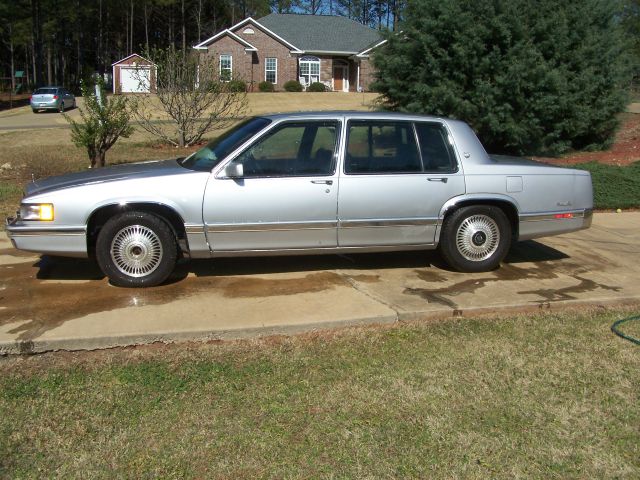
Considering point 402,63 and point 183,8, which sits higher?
point 183,8

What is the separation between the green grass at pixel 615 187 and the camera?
9.88m

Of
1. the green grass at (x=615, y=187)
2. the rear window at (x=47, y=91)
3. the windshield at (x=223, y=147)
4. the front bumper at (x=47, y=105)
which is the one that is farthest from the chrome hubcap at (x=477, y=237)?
the rear window at (x=47, y=91)

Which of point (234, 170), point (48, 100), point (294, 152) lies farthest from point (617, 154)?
point (48, 100)

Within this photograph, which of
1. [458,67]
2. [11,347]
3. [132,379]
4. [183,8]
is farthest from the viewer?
[183,8]

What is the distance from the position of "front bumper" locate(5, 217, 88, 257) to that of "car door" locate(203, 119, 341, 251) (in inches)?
43.2

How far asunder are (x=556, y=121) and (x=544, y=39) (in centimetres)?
210

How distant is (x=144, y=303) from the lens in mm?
5250

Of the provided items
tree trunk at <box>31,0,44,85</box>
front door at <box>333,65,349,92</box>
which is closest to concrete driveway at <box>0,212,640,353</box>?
front door at <box>333,65,349,92</box>

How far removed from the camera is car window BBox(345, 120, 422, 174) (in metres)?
5.91

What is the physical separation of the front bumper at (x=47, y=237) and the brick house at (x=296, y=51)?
42.6m

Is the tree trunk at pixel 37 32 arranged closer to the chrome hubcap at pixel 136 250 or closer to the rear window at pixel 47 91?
the rear window at pixel 47 91

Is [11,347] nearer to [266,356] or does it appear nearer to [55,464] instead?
[55,464]

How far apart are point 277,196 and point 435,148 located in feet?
5.43

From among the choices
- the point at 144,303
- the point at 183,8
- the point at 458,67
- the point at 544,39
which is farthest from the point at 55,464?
the point at 183,8
